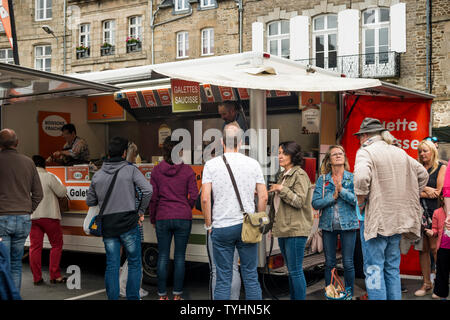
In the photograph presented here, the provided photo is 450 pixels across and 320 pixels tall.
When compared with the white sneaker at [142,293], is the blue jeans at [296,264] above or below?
above

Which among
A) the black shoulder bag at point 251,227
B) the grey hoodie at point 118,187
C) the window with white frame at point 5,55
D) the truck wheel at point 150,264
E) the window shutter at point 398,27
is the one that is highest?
the window with white frame at point 5,55

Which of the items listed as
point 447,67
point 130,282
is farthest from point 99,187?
point 447,67

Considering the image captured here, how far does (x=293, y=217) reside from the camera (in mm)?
5188

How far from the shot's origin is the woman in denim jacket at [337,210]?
5.67 meters

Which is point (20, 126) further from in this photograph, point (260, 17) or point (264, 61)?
point (260, 17)

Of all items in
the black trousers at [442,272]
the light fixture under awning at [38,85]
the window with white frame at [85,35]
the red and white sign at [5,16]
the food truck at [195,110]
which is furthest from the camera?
the window with white frame at [85,35]

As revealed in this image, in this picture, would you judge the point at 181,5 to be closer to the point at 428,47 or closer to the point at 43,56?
the point at 43,56

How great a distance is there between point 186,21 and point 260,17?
3.88 m

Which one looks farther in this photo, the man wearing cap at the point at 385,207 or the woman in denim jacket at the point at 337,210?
the woman in denim jacket at the point at 337,210

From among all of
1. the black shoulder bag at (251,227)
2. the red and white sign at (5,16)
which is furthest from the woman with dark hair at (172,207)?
the red and white sign at (5,16)

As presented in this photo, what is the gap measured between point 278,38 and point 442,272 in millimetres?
18874

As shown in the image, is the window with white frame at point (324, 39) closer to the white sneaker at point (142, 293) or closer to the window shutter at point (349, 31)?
the window shutter at point (349, 31)

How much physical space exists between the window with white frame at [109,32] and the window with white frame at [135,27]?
103cm

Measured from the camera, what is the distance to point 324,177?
587cm
